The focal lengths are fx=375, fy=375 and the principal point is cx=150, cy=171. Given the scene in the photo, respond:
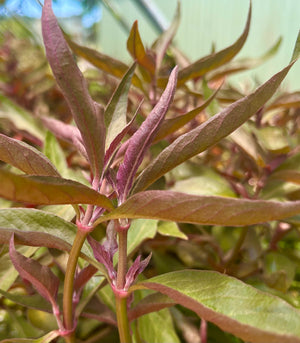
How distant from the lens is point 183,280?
0.26m

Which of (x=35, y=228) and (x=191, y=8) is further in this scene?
(x=191, y=8)

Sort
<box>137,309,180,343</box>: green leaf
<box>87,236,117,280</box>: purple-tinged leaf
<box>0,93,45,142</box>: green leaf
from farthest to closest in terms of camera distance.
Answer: <box>0,93,45,142</box>: green leaf → <box>137,309,180,343</box>: green leaf → <box>87,236,117,280</box>: purple-tinged leaf

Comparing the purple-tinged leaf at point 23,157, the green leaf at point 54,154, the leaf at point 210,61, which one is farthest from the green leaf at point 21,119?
the purple-tinged leaf at point 23,157

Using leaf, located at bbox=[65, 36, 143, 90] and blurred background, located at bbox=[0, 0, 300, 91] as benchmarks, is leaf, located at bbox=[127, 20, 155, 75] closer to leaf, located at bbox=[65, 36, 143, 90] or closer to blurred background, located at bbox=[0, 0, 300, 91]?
leaf, located at bbox=[65, 36, 143, 90]

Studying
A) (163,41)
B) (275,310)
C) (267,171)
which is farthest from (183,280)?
(163,41)

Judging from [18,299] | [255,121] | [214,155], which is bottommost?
[214,155]

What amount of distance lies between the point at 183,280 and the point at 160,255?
0.34 meters

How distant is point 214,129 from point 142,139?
0.05m

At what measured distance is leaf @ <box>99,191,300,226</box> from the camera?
0.21 m

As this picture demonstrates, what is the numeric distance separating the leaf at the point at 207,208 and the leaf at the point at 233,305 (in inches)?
2.0

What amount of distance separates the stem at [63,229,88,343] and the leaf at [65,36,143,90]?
0.87 ft

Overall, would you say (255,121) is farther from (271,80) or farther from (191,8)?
(191,8)

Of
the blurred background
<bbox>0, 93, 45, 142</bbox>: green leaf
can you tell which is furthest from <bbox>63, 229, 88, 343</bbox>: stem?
the blurred background

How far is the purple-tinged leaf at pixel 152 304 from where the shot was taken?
0.30 meters
